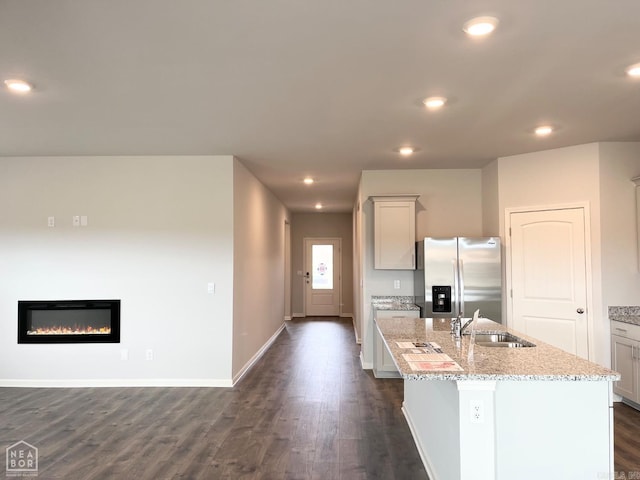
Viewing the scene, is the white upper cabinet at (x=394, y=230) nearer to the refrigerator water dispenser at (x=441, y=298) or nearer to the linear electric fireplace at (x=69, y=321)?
the refrigerator water dispenser at (x=441, y=298)

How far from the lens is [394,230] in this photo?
18.4 feet

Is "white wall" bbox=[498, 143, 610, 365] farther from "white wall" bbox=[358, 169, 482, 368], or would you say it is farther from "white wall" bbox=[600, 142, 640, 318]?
"white wall" bbox=[358, 169, 482, 368]

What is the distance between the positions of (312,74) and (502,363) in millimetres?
2048

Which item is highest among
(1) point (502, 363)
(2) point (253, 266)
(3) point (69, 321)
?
(2) point (253, 266)

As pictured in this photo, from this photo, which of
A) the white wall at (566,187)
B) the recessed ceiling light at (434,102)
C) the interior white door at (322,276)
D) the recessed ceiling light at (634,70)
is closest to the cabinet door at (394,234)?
the white wall at (566,187)

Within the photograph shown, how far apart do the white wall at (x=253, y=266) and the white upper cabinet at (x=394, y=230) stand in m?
1.67

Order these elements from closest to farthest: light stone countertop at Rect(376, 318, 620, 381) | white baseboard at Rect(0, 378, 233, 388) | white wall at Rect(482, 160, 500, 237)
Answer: light stone countertop at Rect(376, 318, 620, 381) → white baseboard at Rect(0, 378, 233, 388) → white wall at Rect(482, 160, 500, 237)

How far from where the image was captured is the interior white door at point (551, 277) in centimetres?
461

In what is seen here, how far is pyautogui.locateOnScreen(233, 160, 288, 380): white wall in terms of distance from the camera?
17.4ft

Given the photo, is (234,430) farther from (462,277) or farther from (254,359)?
(462,277)

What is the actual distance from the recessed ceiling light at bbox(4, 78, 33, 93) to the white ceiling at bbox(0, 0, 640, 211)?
9 centimetres

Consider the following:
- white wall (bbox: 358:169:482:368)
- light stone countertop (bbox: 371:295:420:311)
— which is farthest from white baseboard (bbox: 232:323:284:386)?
light stone countertop (bbox: 371:295:420:311)

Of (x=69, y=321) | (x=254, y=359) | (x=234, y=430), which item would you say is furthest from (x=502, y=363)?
(x=69, y=321)

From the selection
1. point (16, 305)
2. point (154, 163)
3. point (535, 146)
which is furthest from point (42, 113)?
point (535, 146)
